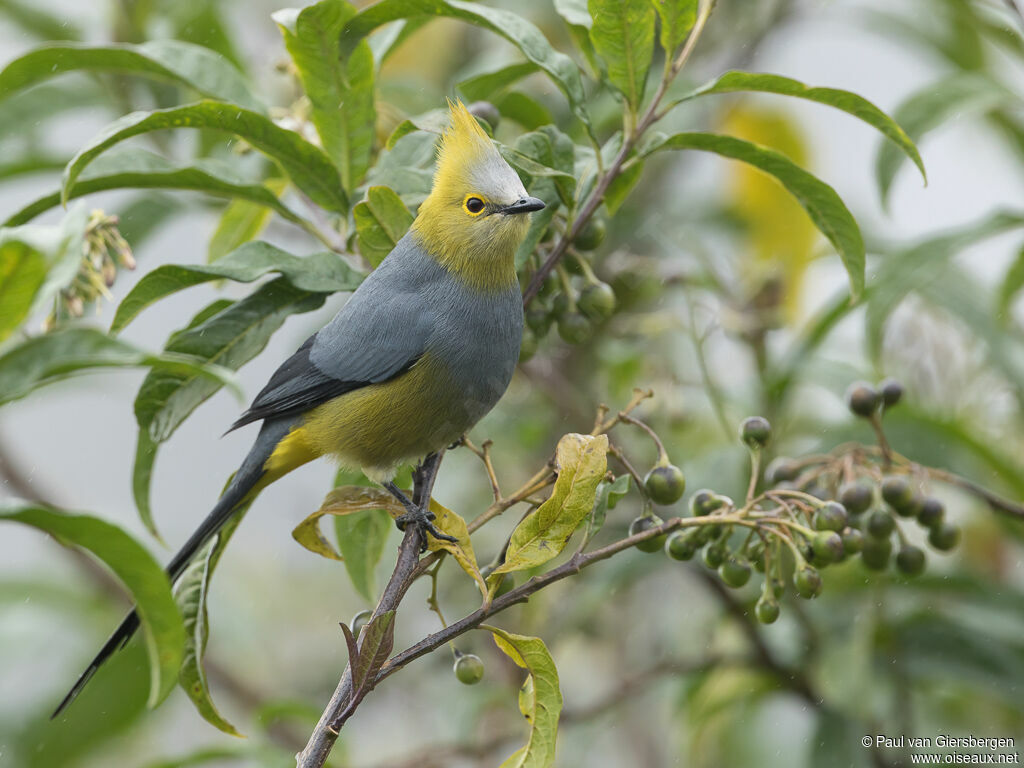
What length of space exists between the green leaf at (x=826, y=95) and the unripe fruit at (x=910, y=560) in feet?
2.53

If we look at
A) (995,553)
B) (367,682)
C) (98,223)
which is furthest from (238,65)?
(995,553)

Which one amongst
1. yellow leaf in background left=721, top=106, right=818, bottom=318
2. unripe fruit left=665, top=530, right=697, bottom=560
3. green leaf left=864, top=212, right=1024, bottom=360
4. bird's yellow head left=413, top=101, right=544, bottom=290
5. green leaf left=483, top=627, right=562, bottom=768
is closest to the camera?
green leaf left=483, top=627, right=562, bottom=768

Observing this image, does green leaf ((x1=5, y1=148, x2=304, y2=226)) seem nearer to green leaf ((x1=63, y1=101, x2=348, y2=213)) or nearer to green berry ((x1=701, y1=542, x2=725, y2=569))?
green leaf ((x1=63, y1=101, x2=348, y2=213))

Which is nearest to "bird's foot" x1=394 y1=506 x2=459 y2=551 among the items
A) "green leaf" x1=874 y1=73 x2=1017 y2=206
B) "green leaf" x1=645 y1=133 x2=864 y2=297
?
"green leaf" x1=645 y1=133 x2=864 y2=297

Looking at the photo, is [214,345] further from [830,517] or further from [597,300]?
[830,517]

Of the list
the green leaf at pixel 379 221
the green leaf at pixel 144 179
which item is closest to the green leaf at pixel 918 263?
the green leaf at pixel 379 221

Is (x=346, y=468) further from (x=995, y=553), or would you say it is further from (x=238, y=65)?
(x=995, y=553)

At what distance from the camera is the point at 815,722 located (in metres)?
2.84

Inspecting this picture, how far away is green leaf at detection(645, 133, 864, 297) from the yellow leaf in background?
200cm

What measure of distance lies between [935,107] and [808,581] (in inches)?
63.5

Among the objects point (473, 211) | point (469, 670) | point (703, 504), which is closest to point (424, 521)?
point (469, 670)

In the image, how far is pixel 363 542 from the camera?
2.16 meters

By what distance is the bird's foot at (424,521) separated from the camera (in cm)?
172

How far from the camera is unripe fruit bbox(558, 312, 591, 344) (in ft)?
6.82
